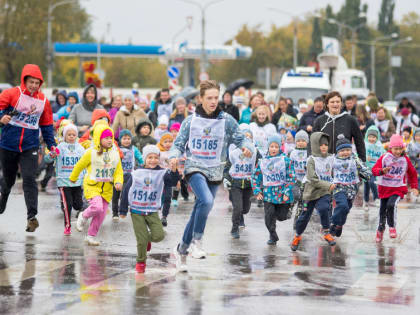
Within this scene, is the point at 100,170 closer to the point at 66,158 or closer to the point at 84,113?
the point at 66,158

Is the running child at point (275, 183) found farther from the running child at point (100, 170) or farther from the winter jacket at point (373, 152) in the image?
the winter jacket at point (373, 152)

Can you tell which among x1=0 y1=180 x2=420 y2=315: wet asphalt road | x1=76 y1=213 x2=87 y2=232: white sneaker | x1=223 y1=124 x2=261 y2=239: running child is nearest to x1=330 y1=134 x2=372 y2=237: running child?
x1=0 y1=180 x2=420 y2=315: wet asphalt road

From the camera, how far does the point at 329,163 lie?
39.6ft

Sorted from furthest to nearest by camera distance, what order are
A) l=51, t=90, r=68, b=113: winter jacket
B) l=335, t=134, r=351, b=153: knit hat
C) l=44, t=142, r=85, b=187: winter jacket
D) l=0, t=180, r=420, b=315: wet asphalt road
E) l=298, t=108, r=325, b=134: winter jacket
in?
l=51, t=90, r=68, b=113: winter jacket, l=298, t=108, r=325, b=134: winter jacket, l=44, t=142, r=85, b=187: winter jacket, l=335, t=134, r=351, b=153: knit hat, l=0, t=180, r=420, b=315: wet asphalt road

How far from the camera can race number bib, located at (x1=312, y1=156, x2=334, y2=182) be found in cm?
1197

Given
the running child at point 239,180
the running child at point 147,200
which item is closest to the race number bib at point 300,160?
the running child at point 239,180

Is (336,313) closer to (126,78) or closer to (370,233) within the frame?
(370,233)

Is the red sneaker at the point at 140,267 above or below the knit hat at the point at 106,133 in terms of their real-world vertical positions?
below

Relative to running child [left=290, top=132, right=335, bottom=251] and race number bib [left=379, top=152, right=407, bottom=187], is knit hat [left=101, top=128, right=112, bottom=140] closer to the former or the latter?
running child [left=290, top=132, right=335, bottom=251]

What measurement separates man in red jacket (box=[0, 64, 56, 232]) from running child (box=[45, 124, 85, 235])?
3.16 feet

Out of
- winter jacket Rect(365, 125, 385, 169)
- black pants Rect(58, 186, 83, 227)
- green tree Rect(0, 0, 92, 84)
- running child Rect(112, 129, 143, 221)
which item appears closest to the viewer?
black pants Rect(58, 186, 83, 227)

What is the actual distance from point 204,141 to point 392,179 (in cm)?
384

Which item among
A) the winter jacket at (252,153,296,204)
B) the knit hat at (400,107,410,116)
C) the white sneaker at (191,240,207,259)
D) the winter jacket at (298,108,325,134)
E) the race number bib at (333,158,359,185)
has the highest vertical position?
the knit hat at (400,107,410,116)

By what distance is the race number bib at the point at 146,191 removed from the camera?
9.77 meters
